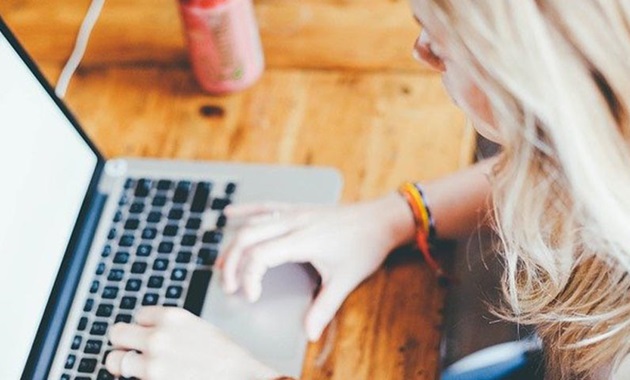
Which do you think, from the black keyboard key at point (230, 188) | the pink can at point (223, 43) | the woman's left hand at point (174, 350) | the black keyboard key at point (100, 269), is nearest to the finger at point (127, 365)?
the woman's left hand at point (174, 350)

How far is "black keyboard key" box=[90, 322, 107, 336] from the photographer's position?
33.5 inches

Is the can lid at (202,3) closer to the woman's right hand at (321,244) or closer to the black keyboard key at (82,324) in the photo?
the woman's right hand at (321,244)

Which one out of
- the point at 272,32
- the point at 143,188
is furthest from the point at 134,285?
the point at 272,32

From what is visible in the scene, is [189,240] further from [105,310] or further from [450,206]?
[450,206]

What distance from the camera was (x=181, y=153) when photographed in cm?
101

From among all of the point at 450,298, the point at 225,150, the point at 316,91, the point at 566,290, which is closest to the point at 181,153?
the point at 225,150

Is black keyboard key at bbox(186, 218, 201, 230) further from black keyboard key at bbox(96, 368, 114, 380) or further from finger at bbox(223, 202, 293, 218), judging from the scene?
black keyboard key at bbox(96, 368, 114, 380)

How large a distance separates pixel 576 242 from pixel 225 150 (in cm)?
46

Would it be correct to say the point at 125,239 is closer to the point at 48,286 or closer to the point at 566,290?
the point at 48,286

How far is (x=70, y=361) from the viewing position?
83 centimetres

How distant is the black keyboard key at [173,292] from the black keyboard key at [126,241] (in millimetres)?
74

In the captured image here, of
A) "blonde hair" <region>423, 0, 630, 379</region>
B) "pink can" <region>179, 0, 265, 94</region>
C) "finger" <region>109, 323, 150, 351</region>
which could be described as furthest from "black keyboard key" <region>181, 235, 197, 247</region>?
"blonde hair" <region>423, 0, 630, 379</region>

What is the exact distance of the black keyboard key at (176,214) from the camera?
0.92 metres

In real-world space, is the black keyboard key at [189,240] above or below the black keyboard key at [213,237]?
below
